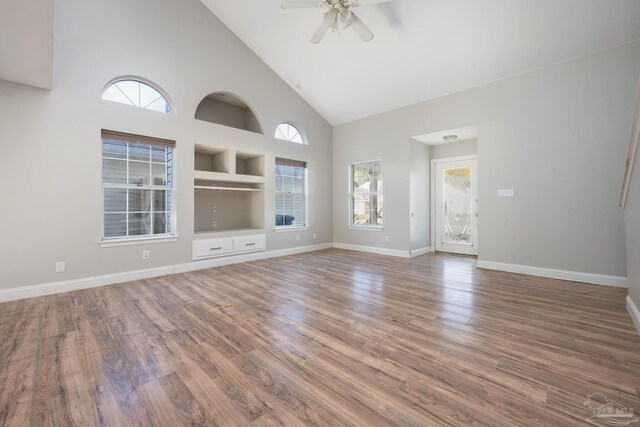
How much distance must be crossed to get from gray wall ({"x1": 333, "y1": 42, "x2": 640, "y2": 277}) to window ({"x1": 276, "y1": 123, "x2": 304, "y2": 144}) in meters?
2.87

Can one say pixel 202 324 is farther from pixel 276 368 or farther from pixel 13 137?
pixel 13 137

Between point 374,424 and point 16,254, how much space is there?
440 cm

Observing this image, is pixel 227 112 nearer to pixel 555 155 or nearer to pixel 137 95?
pixel 137 95

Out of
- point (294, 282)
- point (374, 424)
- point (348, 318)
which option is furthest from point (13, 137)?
point (374, 424)

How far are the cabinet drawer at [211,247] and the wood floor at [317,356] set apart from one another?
1.22 meters

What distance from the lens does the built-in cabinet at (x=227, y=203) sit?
498 centimetres

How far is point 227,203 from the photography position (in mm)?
5914

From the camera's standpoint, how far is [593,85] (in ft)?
12.3

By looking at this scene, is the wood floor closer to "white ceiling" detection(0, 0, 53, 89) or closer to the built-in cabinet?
the built-in cabinet

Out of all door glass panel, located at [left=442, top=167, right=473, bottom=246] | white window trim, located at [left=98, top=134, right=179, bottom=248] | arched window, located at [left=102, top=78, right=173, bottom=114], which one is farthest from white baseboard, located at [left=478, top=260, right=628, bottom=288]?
arched window, located at [left=102, top=78, right=173, bottom=114]

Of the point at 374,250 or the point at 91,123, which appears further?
the point at 374,250

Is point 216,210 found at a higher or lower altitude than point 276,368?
higher

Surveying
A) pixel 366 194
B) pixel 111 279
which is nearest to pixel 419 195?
pixel 366 194

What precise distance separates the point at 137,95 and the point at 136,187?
1.43 metres
